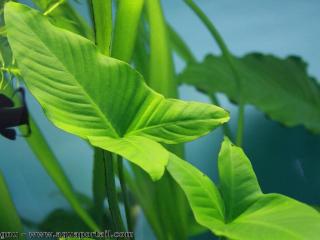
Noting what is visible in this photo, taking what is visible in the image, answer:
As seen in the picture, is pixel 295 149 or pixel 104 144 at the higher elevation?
pixel 104 144

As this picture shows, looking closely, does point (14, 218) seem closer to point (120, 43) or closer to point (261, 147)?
point (120, 43)

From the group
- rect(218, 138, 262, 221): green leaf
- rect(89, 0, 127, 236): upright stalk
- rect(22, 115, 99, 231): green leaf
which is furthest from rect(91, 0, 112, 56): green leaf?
rect(22, 115, 99, 231): green leaf

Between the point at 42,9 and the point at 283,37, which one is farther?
the point at 283,37

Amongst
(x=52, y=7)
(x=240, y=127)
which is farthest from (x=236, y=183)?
(x=52, y=7)

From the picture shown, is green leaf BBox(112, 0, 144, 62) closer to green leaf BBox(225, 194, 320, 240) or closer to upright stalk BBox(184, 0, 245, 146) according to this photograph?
upright stalk BBox(184, 0, 245, 146)

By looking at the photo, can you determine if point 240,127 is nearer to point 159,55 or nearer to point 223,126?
point 223,126

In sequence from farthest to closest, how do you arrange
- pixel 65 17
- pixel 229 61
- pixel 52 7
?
1. pixel 229 61
2. pixel 65 17
3. pixel 52 7

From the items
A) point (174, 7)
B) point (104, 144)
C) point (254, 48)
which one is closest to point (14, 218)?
point (104, 144)
